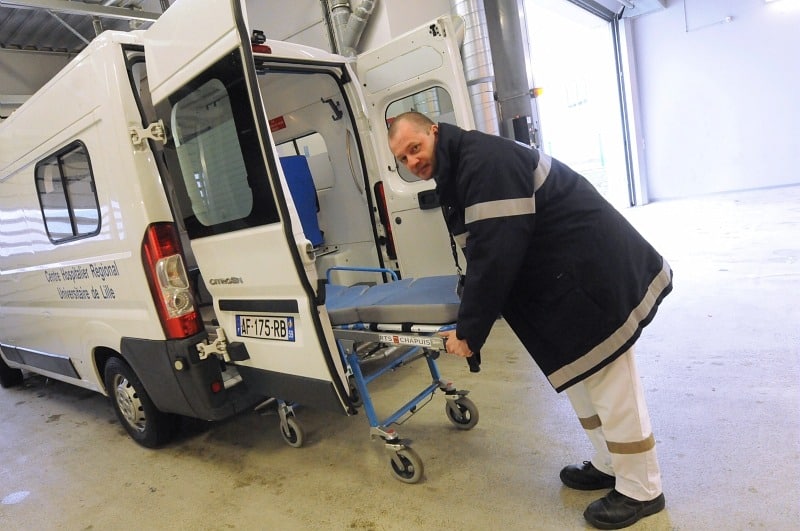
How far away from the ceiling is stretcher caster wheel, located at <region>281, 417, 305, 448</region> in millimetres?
4542

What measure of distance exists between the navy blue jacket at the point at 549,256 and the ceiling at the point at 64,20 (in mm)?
4970

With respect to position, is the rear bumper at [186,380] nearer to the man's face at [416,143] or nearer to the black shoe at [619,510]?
the man's face at [416,143]

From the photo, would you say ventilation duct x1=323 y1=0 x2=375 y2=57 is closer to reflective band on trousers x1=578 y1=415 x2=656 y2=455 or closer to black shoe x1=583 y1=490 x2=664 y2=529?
reflective band on trousers x1=578 y1=415 x2=656 y2=455

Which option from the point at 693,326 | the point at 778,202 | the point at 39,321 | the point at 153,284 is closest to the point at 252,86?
the point at 153,284

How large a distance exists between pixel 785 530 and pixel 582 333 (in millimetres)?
962

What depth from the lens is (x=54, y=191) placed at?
3002 millimetres

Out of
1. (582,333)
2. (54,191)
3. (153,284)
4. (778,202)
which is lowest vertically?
(778,202)

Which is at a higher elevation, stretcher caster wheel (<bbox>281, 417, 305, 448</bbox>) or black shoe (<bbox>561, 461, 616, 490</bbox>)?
stretcher caster wheel (<bbox>281, 417, 305, 448</bbox>)

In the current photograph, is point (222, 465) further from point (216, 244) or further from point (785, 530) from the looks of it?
point (785, 530)

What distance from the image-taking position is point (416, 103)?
367 centimetres

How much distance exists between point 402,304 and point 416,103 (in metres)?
2.02

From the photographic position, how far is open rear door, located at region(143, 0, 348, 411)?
2014 mm

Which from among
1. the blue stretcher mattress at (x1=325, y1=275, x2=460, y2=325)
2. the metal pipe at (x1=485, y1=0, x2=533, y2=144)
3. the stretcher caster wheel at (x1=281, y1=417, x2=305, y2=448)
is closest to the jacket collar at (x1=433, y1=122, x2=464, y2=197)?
the blue stretcher mattress at (x1=325, y1=275, x2=460, y2=325)

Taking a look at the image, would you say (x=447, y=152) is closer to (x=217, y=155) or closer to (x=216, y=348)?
(x=217, y=155)
